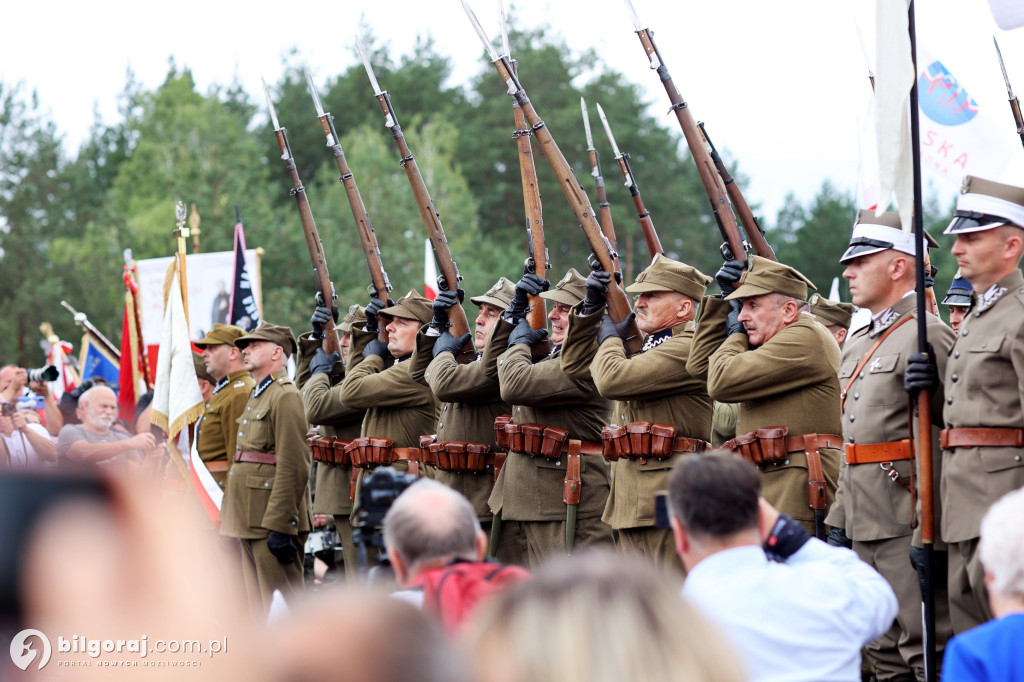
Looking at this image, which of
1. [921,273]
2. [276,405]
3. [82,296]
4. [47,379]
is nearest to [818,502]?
[921,273]

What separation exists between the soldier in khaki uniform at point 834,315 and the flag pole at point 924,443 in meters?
3.47

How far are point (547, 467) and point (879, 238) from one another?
240 cm

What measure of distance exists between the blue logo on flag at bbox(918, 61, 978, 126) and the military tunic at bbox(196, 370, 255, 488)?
5484 mm

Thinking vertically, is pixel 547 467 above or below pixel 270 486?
above

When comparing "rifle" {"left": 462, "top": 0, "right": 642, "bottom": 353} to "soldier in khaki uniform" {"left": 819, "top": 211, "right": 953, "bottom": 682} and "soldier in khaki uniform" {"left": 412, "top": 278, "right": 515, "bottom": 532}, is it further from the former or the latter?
"soldier in khaki uniform" {"left": 819, "top": 211, "right": 953, "bottom": 682}

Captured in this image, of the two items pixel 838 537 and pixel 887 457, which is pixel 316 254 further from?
pixel 887 457

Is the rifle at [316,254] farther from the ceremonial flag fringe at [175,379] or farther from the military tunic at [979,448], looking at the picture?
the military tunic at [979,448]

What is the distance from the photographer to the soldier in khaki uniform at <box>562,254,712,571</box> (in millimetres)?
5895

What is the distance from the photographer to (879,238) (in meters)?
5.25

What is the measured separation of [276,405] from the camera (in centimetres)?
840

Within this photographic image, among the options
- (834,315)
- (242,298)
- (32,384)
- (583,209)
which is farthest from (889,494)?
(32,384)

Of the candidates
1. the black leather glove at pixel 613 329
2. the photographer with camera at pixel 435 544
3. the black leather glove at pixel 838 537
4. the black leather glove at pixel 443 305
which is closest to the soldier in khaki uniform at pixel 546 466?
the black leather glove at pixel 613 329

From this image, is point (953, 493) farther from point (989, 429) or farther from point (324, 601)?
point (324, 601)

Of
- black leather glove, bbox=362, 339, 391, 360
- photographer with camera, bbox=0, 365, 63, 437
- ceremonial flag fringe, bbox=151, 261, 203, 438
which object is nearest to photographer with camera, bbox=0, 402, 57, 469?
photographer with camera, bbox=0, 365, 63, 437
